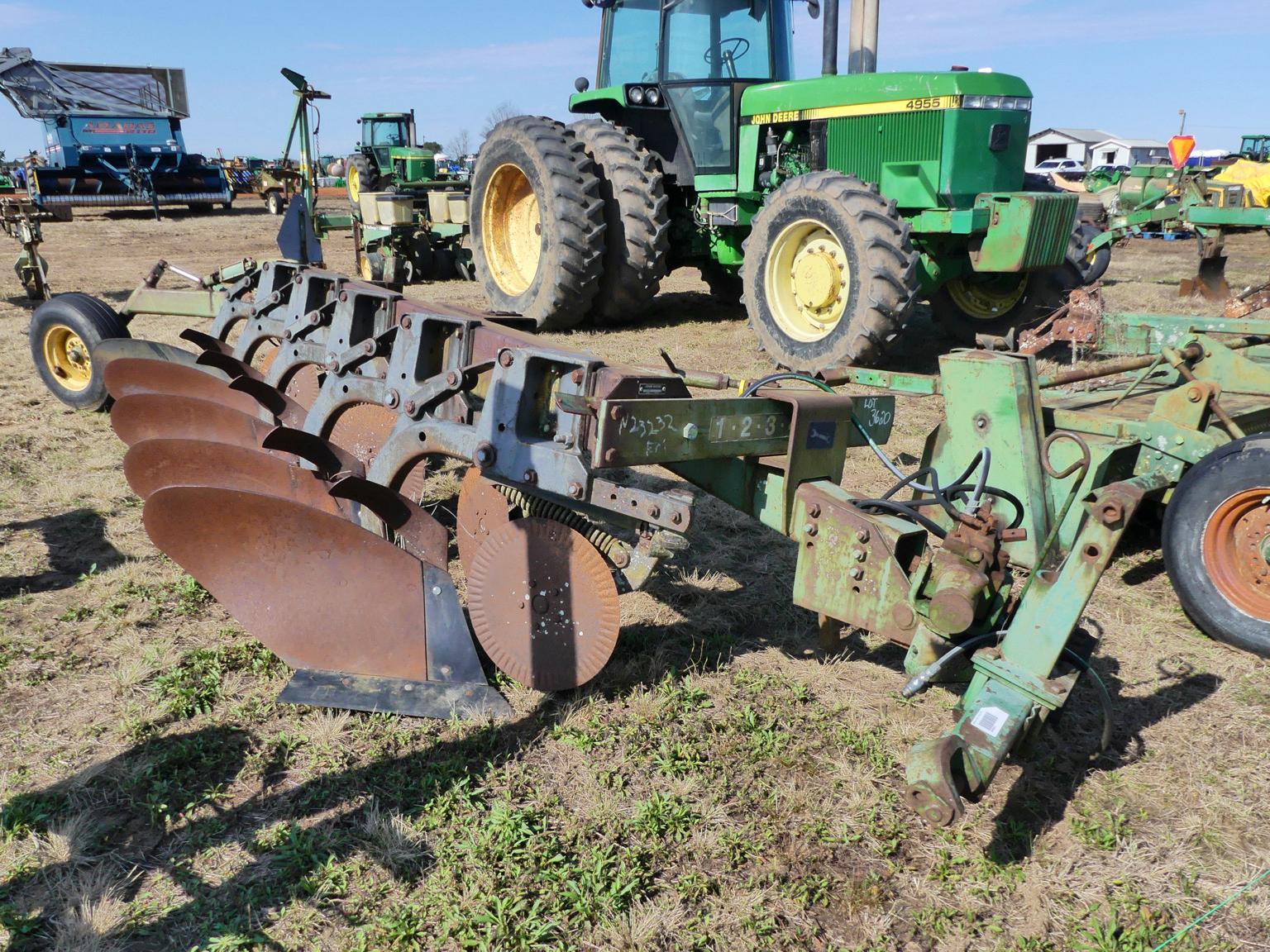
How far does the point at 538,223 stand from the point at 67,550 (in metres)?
5.16

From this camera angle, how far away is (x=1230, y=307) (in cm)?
695

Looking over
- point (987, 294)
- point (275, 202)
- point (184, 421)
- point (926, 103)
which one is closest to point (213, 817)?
point (184, 421)

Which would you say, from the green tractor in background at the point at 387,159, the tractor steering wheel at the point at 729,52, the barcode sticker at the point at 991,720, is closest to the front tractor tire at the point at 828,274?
the tractor steering wheel at the point at 729,52

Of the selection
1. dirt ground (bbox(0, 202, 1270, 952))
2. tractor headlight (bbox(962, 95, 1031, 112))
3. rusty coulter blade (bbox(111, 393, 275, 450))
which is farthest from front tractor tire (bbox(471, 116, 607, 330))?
dirt ground (bbox(0, 202, 1270, 952))

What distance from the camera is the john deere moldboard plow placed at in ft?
7.21

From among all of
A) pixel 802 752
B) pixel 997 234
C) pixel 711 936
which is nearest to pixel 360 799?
pixel 711 936

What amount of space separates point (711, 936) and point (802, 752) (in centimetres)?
71

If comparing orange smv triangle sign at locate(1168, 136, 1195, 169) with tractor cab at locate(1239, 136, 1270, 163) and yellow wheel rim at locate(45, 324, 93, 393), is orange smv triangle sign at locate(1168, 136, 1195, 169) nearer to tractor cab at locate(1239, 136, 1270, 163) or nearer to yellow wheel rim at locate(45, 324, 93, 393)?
tractor cab at locate(1239, 136, 1270, 163)

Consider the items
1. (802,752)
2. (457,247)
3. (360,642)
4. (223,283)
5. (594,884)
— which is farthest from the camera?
(457,247)

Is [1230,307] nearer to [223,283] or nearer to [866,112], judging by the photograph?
[866,112]

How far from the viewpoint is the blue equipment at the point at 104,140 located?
64.6 feet

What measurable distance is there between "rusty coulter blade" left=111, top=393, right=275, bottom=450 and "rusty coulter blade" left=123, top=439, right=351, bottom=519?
0.33 metres

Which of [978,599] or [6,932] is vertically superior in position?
[978,599]

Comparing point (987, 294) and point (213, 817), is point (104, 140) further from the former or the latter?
point (213, 817)
